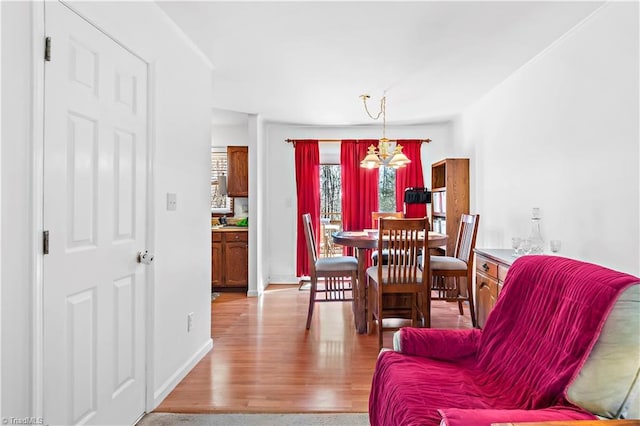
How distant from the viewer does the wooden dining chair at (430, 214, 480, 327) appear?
11.4 feet

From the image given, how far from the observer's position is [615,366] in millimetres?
1137

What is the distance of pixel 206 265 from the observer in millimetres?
2998

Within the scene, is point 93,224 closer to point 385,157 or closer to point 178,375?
point 178,375

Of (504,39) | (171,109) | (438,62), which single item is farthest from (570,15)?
(171,109)

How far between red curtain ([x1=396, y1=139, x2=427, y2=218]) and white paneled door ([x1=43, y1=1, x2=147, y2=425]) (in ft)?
13.1

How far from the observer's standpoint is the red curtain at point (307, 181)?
538cm

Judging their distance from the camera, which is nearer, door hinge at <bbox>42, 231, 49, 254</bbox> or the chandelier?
door hinge at <bbox>42, 231, 49, 254</bbox>

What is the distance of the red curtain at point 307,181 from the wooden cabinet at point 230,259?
2.81ft

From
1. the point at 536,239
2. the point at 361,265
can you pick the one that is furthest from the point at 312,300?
the point at 536,239

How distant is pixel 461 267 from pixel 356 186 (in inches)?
89.0

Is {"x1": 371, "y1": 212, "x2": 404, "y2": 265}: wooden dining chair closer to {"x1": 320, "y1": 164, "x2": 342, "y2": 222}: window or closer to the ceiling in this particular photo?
{"x1": 320, "y1": 164, "x2": 342, "y2": 222}: window

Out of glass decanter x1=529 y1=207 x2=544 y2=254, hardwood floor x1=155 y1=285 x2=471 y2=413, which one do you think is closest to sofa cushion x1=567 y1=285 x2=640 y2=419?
hardwood floor x1=155 y1=285 x2=471 y2=413

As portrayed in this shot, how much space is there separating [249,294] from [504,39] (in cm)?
397

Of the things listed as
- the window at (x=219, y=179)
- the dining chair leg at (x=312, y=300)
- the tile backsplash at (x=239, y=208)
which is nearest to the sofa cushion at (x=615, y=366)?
the dining chair leg at (x=312, y=300)
